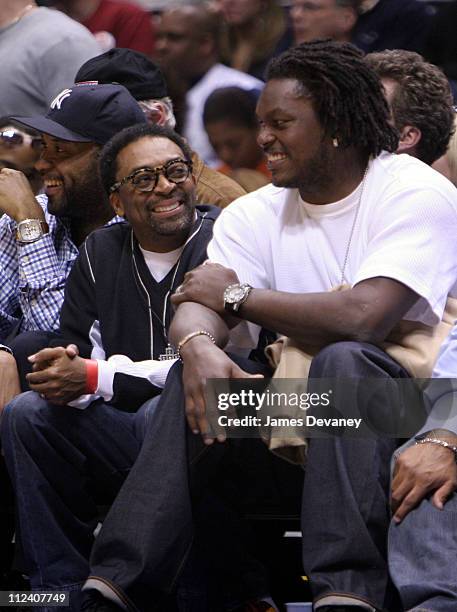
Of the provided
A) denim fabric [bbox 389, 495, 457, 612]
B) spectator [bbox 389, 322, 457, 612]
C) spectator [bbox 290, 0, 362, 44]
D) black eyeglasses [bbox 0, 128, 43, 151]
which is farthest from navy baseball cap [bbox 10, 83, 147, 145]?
denim fabric [bbox 389, 495, 457, 612]

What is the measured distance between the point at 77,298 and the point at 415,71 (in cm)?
123

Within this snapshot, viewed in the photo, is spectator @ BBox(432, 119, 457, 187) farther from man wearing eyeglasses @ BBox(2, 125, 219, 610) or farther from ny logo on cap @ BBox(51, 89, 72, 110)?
ny logo on cap @ BBox(51, 89, 72, 110)

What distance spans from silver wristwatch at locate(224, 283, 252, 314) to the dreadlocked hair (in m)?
0.49

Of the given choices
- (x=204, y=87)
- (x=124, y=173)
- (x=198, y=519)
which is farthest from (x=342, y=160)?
(x=204, y=87)

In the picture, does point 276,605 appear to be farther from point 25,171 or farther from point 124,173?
point 25,171

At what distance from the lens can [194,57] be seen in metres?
5.03

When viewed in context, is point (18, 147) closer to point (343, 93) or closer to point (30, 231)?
point (30, 231)

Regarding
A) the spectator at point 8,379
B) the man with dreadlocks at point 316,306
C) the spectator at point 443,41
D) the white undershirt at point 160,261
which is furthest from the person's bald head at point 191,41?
the spectator at point 8,379

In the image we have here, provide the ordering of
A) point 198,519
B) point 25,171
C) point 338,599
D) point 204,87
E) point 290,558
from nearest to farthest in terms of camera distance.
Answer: point 338,599 < point 198,519 < point 290,558 < point 25,171 < point 204,87

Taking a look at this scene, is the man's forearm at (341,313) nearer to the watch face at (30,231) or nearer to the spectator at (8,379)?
the spectator at (8,379)

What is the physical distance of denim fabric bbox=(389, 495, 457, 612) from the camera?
9.52ft

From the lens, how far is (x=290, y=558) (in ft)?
12.4

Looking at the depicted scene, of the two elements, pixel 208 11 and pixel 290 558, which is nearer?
pixel 290 558

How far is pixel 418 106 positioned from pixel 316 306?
38.8 inches
